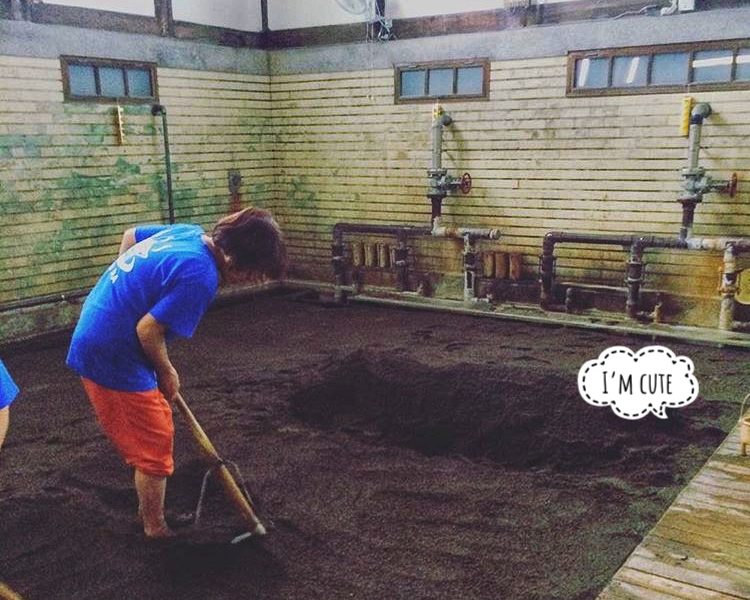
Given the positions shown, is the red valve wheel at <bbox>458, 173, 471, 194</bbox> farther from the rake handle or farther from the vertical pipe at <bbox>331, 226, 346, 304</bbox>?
the rake handle

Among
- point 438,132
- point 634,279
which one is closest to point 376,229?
point 438,132

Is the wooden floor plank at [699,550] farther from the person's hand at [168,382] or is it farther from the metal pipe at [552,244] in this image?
the metal pipe at [552,244]

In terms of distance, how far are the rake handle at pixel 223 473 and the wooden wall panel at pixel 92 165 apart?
5.39 metres

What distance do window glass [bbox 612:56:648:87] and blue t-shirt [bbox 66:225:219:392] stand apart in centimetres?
641

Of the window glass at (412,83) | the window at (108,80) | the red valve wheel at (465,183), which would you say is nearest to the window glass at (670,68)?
the red valve wheel at (465,183)

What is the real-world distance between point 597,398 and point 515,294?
3608mm

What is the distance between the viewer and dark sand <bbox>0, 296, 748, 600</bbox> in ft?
12.1

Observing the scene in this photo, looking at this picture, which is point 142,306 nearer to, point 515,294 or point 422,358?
point 422,358

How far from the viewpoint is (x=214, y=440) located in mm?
5477

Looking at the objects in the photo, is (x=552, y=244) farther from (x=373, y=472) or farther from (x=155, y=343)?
(x=155, y=343)

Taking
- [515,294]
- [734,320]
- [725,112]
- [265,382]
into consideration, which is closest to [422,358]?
[265,382]

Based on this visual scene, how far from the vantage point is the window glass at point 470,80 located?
Result: 9.15m

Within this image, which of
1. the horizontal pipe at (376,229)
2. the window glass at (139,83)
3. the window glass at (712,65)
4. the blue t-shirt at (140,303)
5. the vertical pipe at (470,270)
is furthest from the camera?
the horizontal pipe at (376,229)

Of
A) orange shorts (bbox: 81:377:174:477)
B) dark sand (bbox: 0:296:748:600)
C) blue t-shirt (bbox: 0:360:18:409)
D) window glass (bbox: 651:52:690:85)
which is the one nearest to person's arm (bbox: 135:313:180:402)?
orange shorts (bbox: 81:377:174:477)
